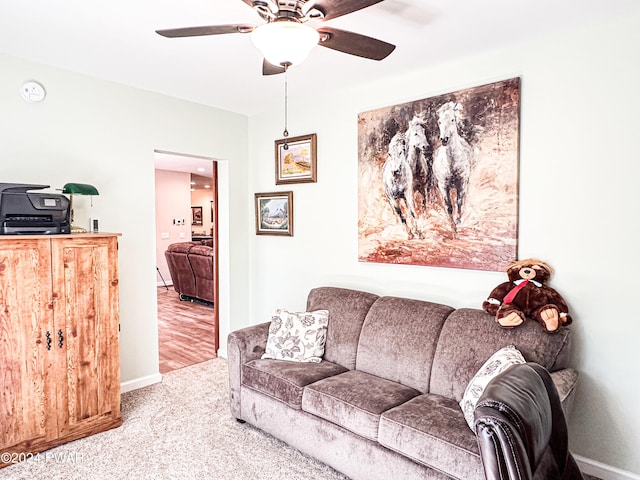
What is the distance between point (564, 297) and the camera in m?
2.45

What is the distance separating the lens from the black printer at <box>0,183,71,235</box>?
8.05ft

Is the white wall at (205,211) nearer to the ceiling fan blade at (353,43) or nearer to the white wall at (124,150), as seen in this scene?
the white wall at (124,150)

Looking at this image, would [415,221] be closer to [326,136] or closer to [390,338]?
[390,338]

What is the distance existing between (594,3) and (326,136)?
2096mm

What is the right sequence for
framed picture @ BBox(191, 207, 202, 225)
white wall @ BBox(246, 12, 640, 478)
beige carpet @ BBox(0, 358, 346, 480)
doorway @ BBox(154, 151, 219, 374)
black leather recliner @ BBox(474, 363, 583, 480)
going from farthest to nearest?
framed picture @ BBox(191, 207, 202, 225) → doorway @ BBox(154, 151, 219, 374) → beige carpet @ BBox(0, 358, 346, 480) → white wall @ BBox(246, 12, 640, 478) → black leather recliner @ BBox(474, 363, 583, 480)

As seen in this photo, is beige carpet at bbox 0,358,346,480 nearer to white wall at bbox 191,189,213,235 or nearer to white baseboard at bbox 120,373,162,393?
white baseboard at bbox 120,373,162,393

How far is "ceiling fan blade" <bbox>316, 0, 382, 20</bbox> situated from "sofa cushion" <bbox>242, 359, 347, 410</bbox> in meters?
2.03

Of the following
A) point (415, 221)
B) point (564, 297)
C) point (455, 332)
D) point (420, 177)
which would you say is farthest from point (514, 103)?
point (455, 332)

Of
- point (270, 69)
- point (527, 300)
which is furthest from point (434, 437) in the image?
point (270, 69)

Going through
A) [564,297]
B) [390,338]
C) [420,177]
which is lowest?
[390,338]

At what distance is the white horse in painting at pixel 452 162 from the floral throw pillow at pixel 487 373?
104 centimetres

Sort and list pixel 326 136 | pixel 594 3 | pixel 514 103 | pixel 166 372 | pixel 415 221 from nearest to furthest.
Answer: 1. pixel 594 3
2. pixel 514 103
3. pixel 415 221
4. pixel 326 136
5. pixel 166 372

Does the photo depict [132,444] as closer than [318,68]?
Yes

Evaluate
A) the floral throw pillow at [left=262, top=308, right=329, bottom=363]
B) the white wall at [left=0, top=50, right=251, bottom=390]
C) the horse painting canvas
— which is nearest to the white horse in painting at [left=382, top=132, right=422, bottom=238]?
the horse painting canvas
